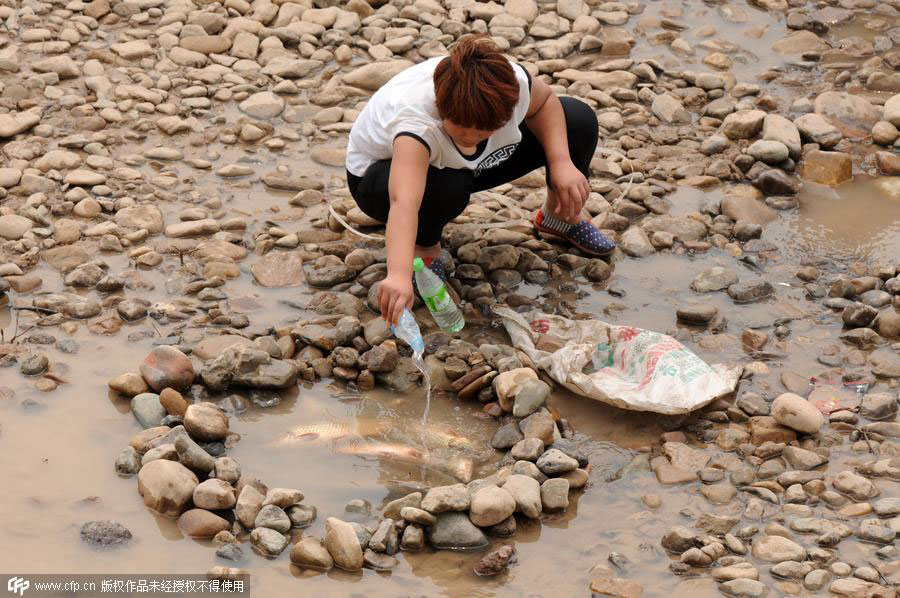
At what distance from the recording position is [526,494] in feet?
10.1

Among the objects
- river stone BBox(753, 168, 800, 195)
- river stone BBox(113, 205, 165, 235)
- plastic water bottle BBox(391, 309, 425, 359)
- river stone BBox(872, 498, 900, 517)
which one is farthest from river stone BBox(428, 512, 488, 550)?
river stone BBox(753, 168, 800, 195)

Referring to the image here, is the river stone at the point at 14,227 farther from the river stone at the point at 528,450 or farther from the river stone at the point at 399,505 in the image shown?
the river stone at the point at 528,450

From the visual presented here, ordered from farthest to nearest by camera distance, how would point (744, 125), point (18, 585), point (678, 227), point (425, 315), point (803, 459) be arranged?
1. point (744, 125)
2. point (678, 227)
3. point (425, 315)
4. point (803, 459)
5. point (18, 585)

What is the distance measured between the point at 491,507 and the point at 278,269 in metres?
1.68

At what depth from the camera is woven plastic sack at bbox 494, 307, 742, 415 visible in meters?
3.48

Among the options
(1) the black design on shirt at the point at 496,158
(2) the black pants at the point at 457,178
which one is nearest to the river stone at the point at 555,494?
(2) the black pants at the point at 457,178

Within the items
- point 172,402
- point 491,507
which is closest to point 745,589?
point 491,507

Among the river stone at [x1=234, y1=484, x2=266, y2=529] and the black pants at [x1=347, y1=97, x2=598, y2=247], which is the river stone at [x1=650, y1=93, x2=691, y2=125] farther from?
the river stone at [x1=234, y1=484, x2=266, y2=529]

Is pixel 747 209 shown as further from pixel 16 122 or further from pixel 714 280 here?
pixel 16 122

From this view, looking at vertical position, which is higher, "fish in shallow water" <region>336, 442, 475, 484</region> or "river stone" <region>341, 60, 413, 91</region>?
"river stone" <region>341, 60, 413, 91</region>

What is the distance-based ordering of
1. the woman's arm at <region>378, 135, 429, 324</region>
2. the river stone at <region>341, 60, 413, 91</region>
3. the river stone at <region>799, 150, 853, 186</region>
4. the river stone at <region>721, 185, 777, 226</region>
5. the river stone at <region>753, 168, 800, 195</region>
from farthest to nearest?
the river stone at <region>341, 60, 413, 91</region> < the river stone at <region>799, 150, 853, 186</region> < the river stone at <region>753, 168, 800, 195</region> < the river stone at <region>721, 185, 777, 226</region> < the woman's arm at <region>378, 135, 429, 324</region>

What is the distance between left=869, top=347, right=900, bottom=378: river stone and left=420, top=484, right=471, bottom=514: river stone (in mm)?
1638

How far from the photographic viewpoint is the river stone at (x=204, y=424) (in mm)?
3277

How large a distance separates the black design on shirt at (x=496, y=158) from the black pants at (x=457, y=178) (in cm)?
5
